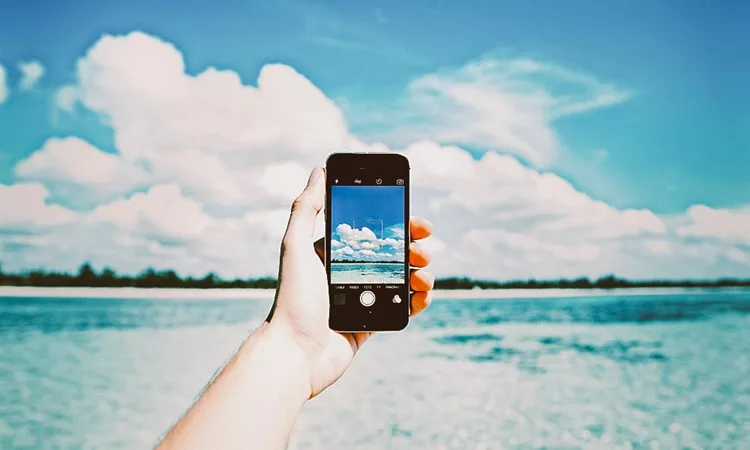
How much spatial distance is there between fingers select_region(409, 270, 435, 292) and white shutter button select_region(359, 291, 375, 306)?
0.12 metres

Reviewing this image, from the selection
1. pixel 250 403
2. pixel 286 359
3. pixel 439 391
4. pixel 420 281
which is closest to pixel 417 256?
pixel 420 281

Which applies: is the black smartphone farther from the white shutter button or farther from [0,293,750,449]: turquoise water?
[0,293,750,449]: turquoise water

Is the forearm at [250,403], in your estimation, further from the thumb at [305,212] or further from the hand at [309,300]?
the thumb at [305,212]

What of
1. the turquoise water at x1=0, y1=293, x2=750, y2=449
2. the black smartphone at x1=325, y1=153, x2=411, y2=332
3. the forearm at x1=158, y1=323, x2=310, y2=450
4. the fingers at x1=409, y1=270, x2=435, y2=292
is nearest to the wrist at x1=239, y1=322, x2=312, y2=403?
the forearm at x1=158, y1=323, x2=310, y2=450

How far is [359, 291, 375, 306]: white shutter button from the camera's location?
1.87 meters

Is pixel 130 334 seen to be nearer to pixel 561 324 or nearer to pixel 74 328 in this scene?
pixel 74 328

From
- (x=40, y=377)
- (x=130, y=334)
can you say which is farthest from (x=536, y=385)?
(x=130, y=334)

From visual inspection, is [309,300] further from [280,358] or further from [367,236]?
[367,236]

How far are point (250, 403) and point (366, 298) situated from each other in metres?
0.76

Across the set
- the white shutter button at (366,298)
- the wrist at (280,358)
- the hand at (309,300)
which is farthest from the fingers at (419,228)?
the wrist at (280,358)

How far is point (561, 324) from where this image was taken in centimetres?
1764

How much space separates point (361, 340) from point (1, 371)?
966 centimetres

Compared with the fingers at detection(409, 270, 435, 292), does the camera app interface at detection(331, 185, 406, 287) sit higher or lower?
higher

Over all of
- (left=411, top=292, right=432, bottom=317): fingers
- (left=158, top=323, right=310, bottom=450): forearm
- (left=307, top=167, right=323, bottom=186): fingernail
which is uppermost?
(left=307, top=167, right=323, bottom=186): fingernail
